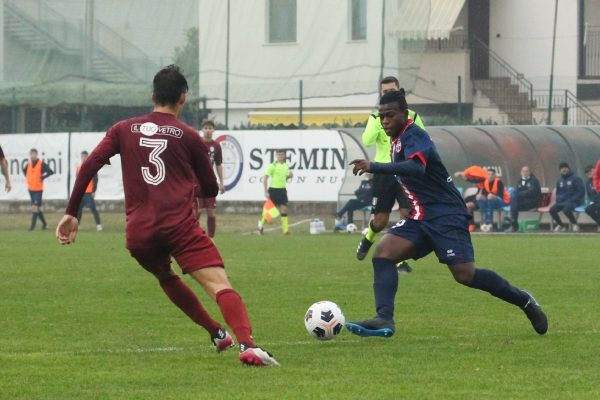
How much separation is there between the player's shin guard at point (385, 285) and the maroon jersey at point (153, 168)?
191cm

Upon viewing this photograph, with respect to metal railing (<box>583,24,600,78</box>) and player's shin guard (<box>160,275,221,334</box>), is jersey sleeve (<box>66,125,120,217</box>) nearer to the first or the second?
player's shin guard (<box>160,275,221,334</box>)

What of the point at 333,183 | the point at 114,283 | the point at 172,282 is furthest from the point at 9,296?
the point at 333,183

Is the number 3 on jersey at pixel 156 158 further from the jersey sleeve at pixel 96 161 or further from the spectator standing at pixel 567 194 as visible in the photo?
the spectator standing at pixel 567 194

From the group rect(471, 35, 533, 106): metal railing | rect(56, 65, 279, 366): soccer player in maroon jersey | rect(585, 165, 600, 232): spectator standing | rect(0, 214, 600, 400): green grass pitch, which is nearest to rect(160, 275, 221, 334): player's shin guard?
rect(0, 214, 600, 400): green grass pitch

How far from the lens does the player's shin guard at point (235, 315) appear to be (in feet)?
27.0

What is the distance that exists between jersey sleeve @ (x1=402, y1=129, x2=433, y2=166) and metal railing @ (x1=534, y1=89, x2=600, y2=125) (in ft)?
96.1

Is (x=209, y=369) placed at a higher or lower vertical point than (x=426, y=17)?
lower

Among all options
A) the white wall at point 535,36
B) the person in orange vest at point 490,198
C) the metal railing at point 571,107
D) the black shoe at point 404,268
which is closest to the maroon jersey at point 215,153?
the black shoe at point 404,268

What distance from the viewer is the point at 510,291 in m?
9.86

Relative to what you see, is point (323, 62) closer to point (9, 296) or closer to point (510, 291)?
point (9, 296)

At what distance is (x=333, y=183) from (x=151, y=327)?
23.4 meters

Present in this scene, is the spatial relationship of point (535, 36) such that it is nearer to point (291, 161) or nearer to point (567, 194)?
point (291, 161)

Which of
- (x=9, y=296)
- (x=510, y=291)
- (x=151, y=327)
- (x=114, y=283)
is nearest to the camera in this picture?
(x=510, y=291)

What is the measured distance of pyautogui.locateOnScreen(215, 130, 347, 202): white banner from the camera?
3384 centimetres
